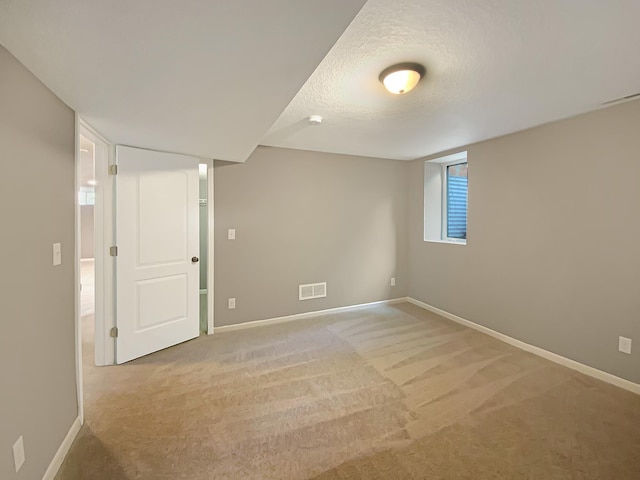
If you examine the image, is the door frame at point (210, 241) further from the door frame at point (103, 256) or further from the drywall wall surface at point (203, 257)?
the door frame at point (103, 256)

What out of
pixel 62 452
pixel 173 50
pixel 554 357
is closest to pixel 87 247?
pixel 62 452

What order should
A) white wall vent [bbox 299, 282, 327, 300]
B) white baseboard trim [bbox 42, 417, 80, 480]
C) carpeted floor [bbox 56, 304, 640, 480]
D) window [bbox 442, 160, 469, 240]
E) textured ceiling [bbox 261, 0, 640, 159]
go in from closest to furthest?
textured ceiling [bbox 261, 0, 640, 159] → white baseboard trim [bbox 42, 417, 80, 480] → carpeted floor [bbox 56, 304, 640, 480] → white wall vent [bbox 299, 282, 327, 300] → window [bbox 442, 160, 469, 240]

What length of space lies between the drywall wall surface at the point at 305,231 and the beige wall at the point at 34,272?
5.72ft

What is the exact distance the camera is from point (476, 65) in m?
1.76

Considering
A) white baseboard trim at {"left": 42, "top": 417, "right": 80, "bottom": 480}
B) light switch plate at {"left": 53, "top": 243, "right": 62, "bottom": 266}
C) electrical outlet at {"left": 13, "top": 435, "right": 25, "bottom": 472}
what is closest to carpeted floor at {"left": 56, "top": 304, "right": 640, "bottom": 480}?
white baseboard trim at {"left": 42, "top": 417, "right": 80, "bottom": 480}

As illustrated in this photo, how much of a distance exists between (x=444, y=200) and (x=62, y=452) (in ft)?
15.4

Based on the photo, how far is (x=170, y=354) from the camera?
288 cm

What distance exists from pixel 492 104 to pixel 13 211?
10.1ft

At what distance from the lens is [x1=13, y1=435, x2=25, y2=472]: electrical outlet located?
122cm

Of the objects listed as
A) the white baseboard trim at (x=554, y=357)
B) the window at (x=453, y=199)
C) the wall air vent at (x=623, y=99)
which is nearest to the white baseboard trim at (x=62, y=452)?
the white baseboard trim at (x=554, y=357)

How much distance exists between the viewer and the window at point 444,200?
14.1 ft

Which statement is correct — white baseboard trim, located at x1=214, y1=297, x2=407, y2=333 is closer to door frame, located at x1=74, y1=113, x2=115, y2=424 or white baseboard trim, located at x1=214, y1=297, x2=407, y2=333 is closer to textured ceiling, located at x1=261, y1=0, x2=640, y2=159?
door frame, located at x1=74, y1=113, x2=115, y2=424

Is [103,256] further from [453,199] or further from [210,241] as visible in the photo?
[453,199]

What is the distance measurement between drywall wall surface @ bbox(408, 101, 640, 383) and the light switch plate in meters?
3.85
